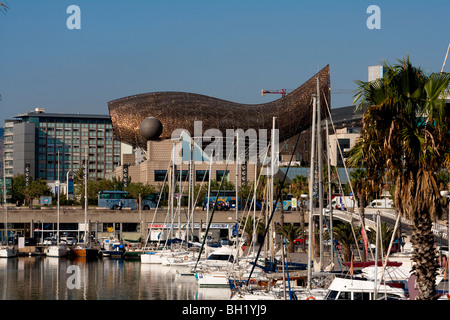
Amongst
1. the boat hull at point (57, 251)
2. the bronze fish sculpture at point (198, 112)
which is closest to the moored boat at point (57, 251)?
the boat hull at point (57, 251)

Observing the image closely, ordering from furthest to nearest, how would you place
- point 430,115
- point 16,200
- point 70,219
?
point 16,200, point 70,219, point 430,115

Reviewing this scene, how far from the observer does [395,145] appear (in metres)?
20.0

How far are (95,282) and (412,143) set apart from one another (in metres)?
40.6

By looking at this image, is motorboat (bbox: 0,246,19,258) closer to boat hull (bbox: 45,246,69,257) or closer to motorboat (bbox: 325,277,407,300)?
boat hull (bbox: 45,246,69,257)

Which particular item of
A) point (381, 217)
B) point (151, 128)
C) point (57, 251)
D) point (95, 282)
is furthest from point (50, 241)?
point (151, 128)

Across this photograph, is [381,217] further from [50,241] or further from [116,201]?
[116,201]

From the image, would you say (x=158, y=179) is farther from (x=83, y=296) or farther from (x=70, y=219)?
(x=83, y=296)

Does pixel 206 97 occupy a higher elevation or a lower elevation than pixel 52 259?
higher

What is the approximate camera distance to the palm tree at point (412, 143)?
64.9 ft

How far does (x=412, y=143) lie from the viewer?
2000cm
